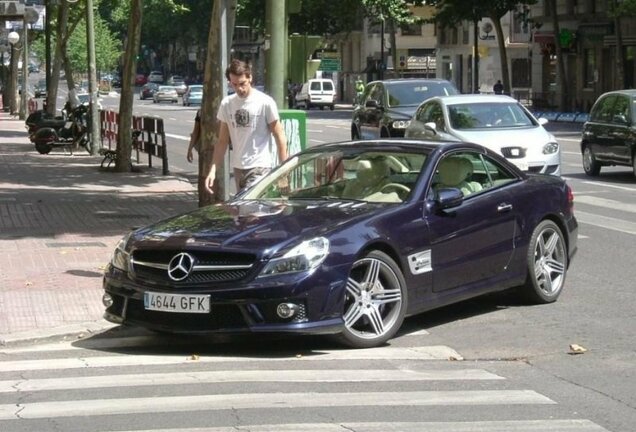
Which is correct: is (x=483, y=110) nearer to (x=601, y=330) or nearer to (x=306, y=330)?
(x=601, y=330)

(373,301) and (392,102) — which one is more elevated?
(392,102)

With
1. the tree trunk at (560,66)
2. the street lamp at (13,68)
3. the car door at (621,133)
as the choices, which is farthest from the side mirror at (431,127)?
the street lamp at (13,68)

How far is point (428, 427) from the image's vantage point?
6496mm

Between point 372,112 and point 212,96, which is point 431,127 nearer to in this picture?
point 372,112

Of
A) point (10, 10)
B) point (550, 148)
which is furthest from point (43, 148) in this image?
point (550, 148)

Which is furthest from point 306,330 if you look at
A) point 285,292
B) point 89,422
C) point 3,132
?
point 3,132

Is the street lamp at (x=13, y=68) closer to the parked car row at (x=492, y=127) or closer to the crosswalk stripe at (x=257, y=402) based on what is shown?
the parked car row at (x=492, y=127)

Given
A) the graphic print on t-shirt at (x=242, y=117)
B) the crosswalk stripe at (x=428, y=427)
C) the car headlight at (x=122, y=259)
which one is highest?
the graphic print on t-shirt at (x=242, y=117)

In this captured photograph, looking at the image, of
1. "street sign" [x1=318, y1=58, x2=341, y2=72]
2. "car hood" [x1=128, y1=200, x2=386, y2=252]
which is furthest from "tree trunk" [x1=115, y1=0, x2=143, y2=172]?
"street sign" [x1=318, y1=58, x2=341, y2=72]

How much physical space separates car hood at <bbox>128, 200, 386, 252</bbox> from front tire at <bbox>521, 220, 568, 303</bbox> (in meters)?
1.78

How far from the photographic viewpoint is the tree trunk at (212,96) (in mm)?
13523

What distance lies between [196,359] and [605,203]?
11.5 m

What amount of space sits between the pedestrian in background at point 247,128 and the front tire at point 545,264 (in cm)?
249

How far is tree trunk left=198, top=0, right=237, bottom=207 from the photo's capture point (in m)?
13.5
